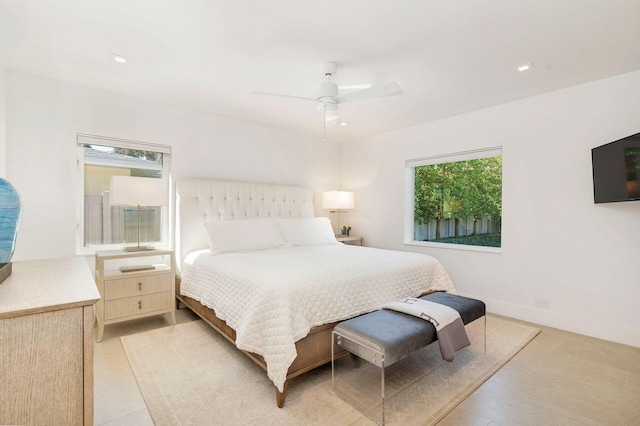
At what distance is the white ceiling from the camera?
1901mm

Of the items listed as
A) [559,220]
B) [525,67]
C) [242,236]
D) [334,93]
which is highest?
[525,67]

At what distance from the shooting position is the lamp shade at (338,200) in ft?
15.8

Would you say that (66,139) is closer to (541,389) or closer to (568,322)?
(541,389)

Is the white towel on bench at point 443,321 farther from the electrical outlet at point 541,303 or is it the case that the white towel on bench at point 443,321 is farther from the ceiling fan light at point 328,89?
the ceiling fan light at point 328,89

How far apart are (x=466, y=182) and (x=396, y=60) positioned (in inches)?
88.9

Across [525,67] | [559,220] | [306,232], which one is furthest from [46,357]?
[559,220]

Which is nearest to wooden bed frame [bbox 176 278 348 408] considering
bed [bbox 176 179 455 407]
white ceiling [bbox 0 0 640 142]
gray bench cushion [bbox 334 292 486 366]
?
bed [bbox 176 179 455 407]

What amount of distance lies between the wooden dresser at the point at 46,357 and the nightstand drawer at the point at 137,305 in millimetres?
2018

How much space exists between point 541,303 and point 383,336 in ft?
7.98

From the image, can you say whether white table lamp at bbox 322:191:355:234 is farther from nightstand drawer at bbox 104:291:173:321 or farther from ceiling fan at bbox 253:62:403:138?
nightstand drawer at bbox 104:291:173:321

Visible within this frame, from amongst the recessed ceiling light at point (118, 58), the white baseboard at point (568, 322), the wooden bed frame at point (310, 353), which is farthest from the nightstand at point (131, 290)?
the white baseboard at point (568, 322)

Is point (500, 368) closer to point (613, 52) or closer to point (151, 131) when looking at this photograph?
point (613, 52)

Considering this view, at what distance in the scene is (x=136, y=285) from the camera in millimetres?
2932

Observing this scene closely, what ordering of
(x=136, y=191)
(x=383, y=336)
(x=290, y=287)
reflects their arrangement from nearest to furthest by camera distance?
(x=383, y=336) → (x=290, y=287) → (x=136, y=191)
